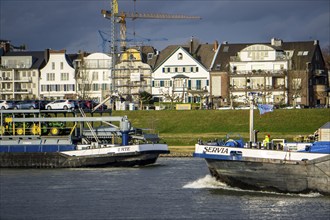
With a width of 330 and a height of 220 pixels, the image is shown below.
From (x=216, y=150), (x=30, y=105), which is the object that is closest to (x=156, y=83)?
(x=30, y=105)

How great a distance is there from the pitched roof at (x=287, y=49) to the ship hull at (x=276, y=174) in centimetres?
7618

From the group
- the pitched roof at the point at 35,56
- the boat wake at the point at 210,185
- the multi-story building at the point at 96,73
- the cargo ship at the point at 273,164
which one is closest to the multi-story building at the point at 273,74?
the multi-story building at the point at 96,73

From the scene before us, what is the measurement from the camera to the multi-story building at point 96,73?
144m

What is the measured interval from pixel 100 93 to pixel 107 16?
53.6ft

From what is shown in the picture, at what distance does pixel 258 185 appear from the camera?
181ft

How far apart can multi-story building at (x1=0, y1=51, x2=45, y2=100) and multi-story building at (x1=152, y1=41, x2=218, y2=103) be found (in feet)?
68.6

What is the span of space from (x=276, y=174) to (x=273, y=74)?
7632 cm

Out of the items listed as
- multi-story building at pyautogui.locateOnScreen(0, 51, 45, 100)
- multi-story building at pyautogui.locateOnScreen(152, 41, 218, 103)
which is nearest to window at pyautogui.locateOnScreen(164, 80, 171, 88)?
multi-story building at pyautogui.locateOnScreen(152, 41, 218, 103)

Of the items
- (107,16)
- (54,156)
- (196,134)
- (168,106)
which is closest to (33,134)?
(54,156)

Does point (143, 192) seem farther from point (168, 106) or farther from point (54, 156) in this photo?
point (168, 106)

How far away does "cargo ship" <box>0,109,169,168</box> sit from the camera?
74562mm

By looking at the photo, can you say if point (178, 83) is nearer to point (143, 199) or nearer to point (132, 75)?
point (132, 75)

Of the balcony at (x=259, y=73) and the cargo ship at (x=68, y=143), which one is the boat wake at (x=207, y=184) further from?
the balcony at (x=259, y=73)

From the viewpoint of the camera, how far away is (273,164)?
54.2 m
